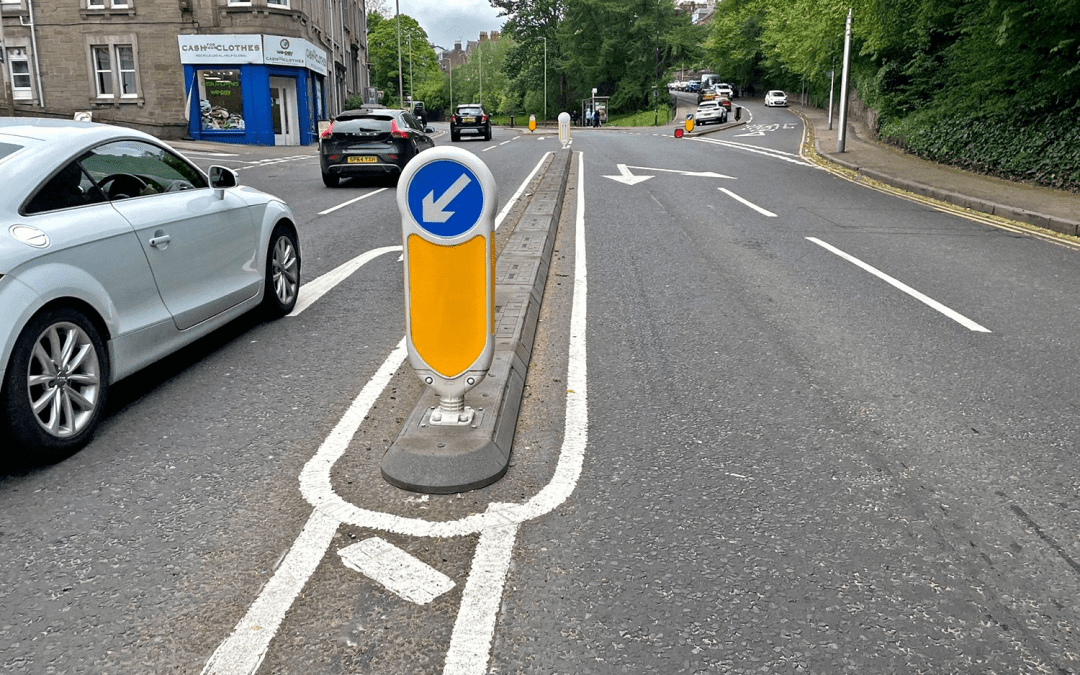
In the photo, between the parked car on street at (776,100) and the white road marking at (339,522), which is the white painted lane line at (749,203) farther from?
the parked car on street at (776,100)

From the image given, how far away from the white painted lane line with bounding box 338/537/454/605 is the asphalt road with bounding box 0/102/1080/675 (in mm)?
13

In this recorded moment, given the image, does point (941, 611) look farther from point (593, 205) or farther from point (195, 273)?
point (593, 205)

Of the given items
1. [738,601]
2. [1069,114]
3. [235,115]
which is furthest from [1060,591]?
[235,115]

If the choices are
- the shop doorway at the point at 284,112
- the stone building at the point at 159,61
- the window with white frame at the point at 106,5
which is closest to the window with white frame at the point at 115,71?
the stone building at the point at 159,61

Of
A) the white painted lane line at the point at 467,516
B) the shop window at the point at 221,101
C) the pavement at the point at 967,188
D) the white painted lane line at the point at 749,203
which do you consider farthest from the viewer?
the shop window at the point at 221,101

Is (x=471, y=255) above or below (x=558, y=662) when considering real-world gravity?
above

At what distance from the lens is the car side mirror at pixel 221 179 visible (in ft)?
18.5

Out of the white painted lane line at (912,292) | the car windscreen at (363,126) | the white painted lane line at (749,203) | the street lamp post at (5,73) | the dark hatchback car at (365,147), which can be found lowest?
the white painted lane line at (912,292)

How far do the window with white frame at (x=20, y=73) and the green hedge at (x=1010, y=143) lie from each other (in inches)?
1333

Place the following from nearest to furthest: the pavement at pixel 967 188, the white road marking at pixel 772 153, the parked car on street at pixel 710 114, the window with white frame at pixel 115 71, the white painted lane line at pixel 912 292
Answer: the white painted lane line at pixel 912 292
the pavement at pixel 967 188
the white road marking at pixel 772 153
the window with white frame at pixel 115 71
the parked car on street at pixel 710 114

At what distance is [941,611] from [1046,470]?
4.97ft

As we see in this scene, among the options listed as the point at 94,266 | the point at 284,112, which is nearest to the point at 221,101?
the point at 284,112

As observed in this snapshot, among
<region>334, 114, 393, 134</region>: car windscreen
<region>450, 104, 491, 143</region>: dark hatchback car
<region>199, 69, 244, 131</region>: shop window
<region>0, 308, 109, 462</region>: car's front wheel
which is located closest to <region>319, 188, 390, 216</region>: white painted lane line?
<region>334, 114, 393, 134</region>: car windscreen

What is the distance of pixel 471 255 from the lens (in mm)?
3820
